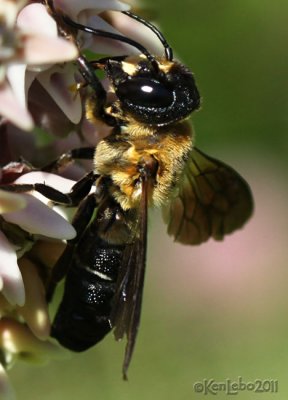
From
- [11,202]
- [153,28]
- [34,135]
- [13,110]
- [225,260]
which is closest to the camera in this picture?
[13,110]

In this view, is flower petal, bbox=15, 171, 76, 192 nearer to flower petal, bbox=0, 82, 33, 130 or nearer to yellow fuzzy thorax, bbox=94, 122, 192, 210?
yellow fuzzy thorax, bbox=94, 122, 192, 210

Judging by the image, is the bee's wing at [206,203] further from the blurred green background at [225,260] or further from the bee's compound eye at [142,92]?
the blurred green background at [225,260]

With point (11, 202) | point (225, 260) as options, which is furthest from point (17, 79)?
point (225, 260)

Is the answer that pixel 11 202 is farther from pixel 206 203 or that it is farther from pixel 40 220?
pixel 206 203

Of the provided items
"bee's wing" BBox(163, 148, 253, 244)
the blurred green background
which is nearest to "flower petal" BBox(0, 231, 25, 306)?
"bee's wing" BBox(163, 148, 253, 244)

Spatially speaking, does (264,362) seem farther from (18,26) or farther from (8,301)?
(18,26)

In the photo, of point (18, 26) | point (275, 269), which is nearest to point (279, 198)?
point (275, 269)

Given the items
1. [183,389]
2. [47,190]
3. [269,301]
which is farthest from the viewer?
[269,301]
